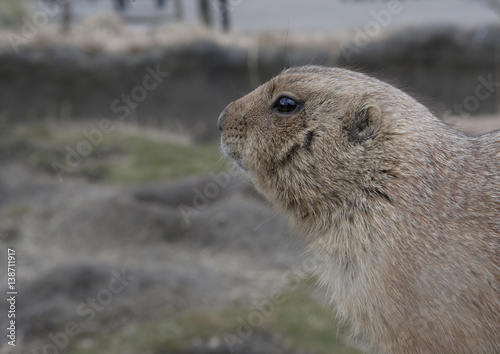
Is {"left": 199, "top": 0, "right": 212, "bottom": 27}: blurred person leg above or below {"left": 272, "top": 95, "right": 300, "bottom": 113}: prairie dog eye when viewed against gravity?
below

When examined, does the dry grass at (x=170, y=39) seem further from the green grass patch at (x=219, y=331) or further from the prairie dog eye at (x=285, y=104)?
the prairie dog eye at (x=285, y=104)

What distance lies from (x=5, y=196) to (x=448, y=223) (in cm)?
953

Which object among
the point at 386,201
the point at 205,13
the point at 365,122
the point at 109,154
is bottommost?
the point at 109,154

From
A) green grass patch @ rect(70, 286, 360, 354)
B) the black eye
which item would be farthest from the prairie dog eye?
green grass patch @ rect(70, 286, 360, 354)

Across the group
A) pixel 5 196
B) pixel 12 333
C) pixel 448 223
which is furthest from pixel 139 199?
pixel 448 223

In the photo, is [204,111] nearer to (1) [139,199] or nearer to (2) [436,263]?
(1) [139,199]

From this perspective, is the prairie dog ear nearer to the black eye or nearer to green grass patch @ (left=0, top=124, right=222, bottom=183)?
the black eye

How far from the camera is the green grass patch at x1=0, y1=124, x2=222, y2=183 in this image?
11.6m

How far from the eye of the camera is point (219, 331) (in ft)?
19.1

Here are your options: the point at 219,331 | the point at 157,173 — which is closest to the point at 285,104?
the point at 219,331

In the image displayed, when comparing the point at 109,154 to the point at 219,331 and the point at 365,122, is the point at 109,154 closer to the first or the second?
the point at 219,331

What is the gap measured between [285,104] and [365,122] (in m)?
0.49

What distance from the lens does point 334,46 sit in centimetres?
1323

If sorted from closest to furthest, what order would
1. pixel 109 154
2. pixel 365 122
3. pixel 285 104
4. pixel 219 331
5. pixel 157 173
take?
pixel 365 122 < pixel 285 104 < pixel 219 331 < pixel 157 173 < pixel 109 154
